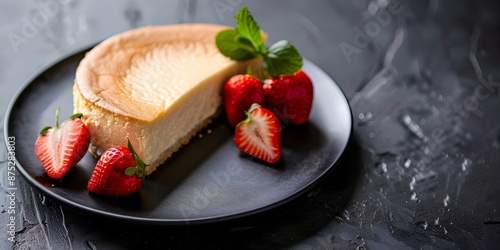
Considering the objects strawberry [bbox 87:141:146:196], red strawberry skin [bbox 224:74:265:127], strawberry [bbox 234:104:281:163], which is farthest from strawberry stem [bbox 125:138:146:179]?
red strawberry skin [bbox 224:74:265:127]

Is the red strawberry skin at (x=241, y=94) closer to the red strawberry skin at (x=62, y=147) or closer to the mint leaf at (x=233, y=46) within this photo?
the mint leaf at (x=233, y=46)

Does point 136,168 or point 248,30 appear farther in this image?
point 248,30

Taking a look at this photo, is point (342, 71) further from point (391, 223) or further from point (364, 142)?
point (391, 223)

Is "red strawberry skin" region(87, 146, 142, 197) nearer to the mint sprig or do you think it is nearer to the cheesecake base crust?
the cheesecake base crust

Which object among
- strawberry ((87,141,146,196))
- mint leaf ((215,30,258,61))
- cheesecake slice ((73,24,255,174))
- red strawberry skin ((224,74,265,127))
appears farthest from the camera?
mint leaf ((215,30,258,61))

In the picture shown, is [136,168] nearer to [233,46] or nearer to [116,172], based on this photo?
[116,172]

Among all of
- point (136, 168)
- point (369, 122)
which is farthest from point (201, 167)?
point (369, 122)

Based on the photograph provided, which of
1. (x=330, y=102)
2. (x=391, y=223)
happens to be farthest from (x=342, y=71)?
(x=391, y=223)
